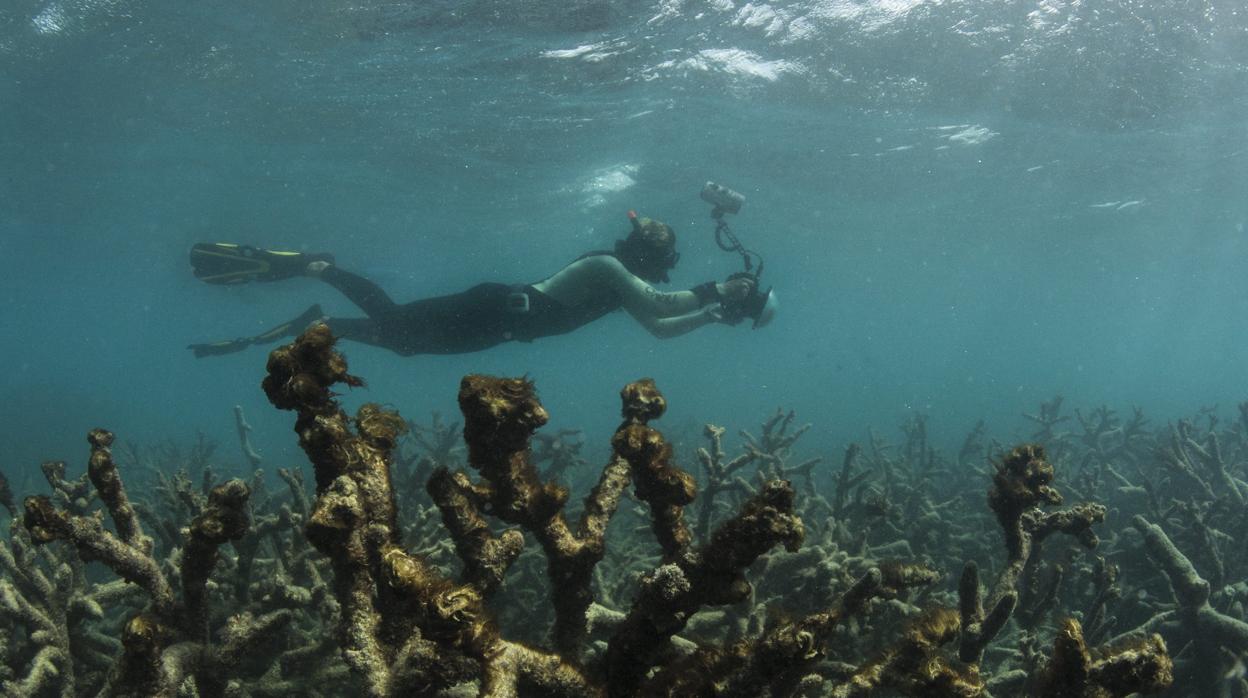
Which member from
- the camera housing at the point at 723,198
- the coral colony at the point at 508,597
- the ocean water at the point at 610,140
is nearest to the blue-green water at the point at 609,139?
the ocean water at the point at 610,140

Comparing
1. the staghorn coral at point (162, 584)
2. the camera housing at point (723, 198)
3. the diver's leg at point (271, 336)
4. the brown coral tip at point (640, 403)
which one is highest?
the brown coral tip at point (640, 403)

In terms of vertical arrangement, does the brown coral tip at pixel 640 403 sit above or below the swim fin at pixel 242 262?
above

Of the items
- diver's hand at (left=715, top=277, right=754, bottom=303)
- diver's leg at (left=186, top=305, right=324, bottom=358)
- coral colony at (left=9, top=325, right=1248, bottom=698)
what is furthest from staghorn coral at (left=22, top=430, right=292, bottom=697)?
diver's leg at (left=186, top=305, right=324, bottom=358)

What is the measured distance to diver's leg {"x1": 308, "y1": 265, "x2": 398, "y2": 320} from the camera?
352 inches

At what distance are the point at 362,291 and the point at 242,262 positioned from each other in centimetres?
282

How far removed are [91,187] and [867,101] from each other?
3095 centimetres

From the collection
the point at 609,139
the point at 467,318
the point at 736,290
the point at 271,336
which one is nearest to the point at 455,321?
the point at 467,318

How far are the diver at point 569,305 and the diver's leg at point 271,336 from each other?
161mm

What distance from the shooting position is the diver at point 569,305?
8016 millimetres

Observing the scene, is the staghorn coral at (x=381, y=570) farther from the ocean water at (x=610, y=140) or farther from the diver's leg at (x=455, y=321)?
the diver's leg at (x=455, y=321)

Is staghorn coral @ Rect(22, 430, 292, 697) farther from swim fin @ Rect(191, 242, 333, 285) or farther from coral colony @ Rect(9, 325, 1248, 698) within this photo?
Result: swim fin @ Rect(191, 242, 333, 285)

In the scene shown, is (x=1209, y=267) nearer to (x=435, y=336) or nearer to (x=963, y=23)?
(x=963, y=23)

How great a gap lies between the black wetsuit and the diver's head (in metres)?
0.64

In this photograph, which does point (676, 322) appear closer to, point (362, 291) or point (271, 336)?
point (362, 291)
